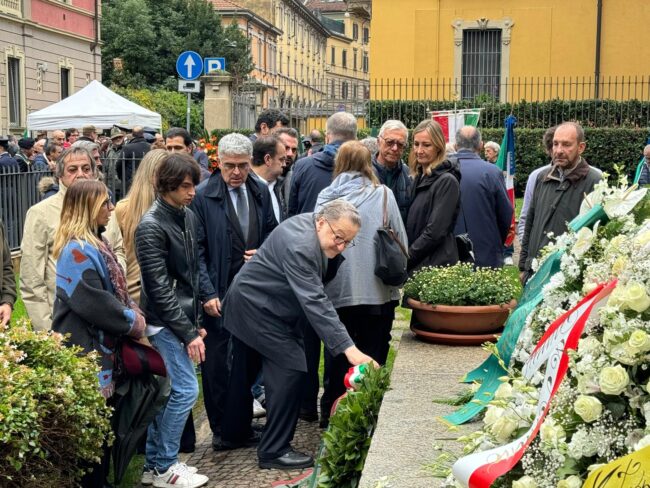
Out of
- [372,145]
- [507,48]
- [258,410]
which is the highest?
[507,48]

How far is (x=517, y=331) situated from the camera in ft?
14.5

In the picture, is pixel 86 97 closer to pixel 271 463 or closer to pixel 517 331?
pixel 271 463

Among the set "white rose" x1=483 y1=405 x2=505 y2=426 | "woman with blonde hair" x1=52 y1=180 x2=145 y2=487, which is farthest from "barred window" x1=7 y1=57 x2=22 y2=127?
"white rose" x1=483 y1=405 x2=505 y2=426

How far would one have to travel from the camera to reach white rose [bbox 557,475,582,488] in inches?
110

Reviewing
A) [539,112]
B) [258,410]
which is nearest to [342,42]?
[539,112]

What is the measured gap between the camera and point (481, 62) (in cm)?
2692

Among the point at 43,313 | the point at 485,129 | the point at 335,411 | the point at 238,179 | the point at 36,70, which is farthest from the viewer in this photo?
the point at 36,70

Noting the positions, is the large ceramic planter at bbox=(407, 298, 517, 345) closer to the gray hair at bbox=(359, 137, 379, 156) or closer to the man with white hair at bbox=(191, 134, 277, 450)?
the man with white hair at bbox=(191, 134, 277, 450)

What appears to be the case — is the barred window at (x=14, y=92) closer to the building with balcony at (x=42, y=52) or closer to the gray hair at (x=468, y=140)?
the building with balcony at (x=42, y=52)

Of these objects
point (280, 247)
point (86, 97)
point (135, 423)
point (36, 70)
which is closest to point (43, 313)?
point (135, 423)

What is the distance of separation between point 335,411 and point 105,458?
55.1 inches

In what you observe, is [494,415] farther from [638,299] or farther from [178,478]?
[178,478]

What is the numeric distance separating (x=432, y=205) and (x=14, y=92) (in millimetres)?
28516

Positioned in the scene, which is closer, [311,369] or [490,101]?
[311,369]
